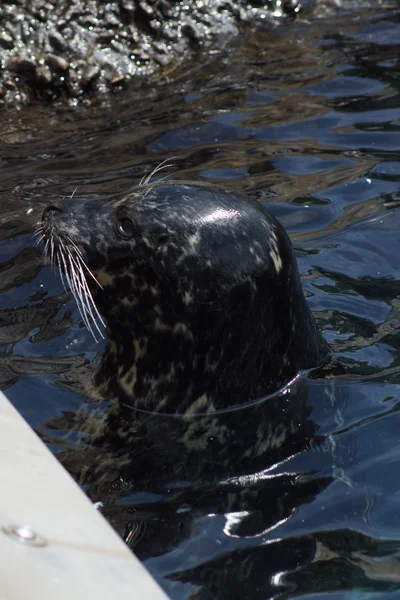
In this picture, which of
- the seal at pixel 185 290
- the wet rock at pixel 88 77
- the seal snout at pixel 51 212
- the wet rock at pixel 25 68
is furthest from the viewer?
the wet rock at pixel 88 77

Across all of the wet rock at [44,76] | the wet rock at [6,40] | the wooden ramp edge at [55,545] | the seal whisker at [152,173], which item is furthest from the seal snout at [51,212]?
the wet rock at [6,40]

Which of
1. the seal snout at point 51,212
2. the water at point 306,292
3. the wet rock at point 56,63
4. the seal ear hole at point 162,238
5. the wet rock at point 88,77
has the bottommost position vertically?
the water at point 306,292

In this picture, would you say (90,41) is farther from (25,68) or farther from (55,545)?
(55,545)

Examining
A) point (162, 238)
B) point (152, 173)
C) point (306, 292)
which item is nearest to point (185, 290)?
point (162, 238)

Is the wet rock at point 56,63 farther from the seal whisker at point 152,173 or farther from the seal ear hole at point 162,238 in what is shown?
the seal ear hole at point 162,238

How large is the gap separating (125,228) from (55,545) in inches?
101

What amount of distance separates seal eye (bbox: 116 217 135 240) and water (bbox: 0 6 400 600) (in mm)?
822

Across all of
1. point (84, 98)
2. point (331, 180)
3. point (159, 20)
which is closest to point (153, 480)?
point (331, 180)

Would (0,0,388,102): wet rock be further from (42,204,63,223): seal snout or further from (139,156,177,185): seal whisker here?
(42,204,63,223): seal snout

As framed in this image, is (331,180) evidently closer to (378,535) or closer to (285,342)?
(285,342)

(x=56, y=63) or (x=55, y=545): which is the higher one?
(x=55, y=545)

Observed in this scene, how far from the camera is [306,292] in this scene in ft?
20.1

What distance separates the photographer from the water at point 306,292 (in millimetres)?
3854

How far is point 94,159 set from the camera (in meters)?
7.90
